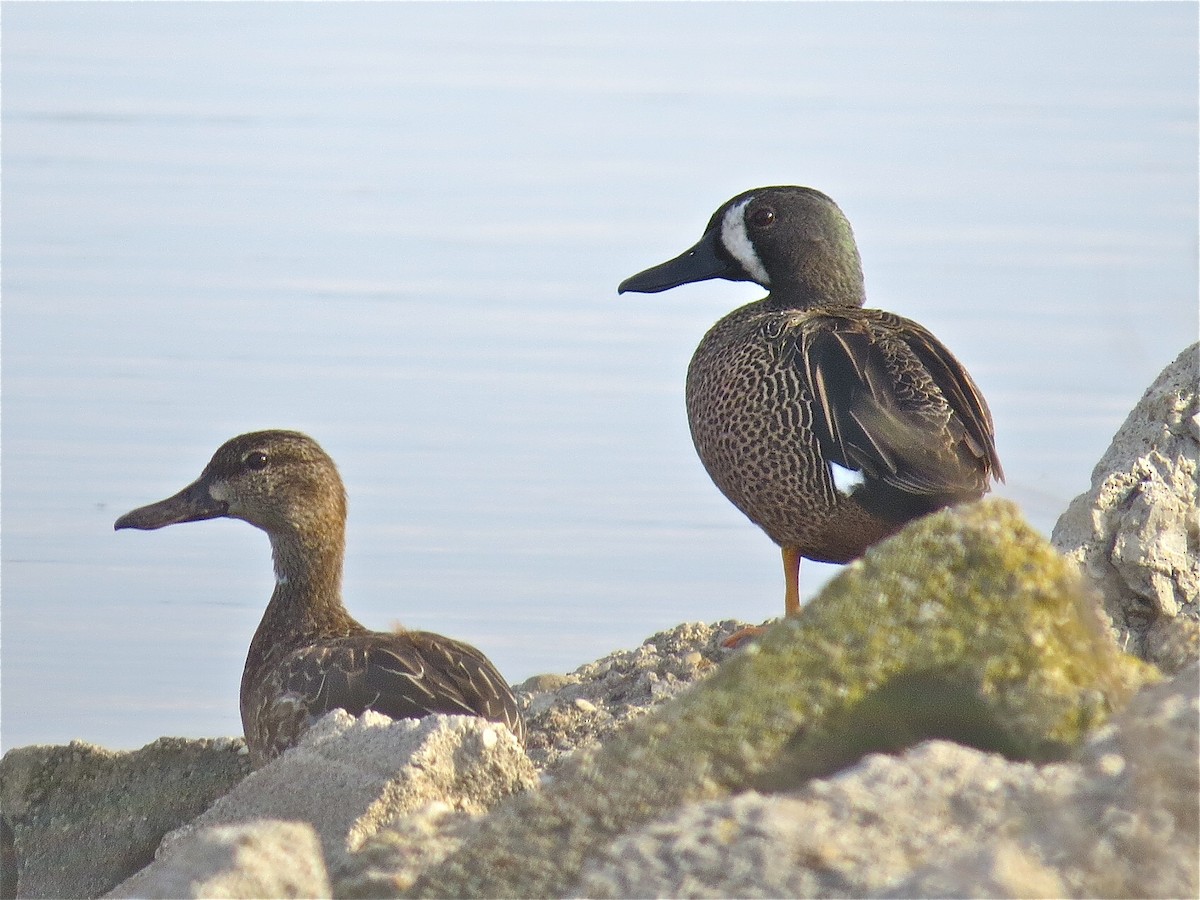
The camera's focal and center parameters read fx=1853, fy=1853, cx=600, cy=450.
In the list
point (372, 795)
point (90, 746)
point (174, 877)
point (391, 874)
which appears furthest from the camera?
point (90, 746)

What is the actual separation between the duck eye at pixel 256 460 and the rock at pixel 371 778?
2604 millimetres

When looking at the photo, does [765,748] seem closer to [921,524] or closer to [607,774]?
[607,774]

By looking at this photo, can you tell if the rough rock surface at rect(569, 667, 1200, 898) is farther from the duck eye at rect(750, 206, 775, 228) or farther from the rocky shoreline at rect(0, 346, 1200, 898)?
the duck eye at rect(750, 206, 775, 228)

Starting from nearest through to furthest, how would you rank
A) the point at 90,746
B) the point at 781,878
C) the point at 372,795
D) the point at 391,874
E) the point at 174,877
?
1. the point at 781,878
2. the point at 174,877
3. the point at 391,874
4. the point at 372,795
5. the point at 90,746

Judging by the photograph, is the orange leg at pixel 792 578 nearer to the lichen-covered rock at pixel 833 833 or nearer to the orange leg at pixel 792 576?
the orange leg at pixel 792 576

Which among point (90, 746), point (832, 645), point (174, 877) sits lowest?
point (90, 746)

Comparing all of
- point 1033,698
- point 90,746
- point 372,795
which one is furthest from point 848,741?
point 90,746

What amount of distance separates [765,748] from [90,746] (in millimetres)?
2891

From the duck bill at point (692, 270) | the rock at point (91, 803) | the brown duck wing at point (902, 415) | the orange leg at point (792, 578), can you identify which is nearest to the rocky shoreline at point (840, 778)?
the rock at point (91, 803)

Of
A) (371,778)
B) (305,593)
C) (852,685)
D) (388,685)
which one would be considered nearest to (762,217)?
(305,593)

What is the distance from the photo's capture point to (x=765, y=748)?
331cm

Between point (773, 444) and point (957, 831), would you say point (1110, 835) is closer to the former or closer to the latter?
point (957, 831)

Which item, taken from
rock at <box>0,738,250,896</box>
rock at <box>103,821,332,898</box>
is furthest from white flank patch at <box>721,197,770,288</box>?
rock at <box>103,821,332,898</box>

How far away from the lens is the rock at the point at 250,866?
9.95 feet
